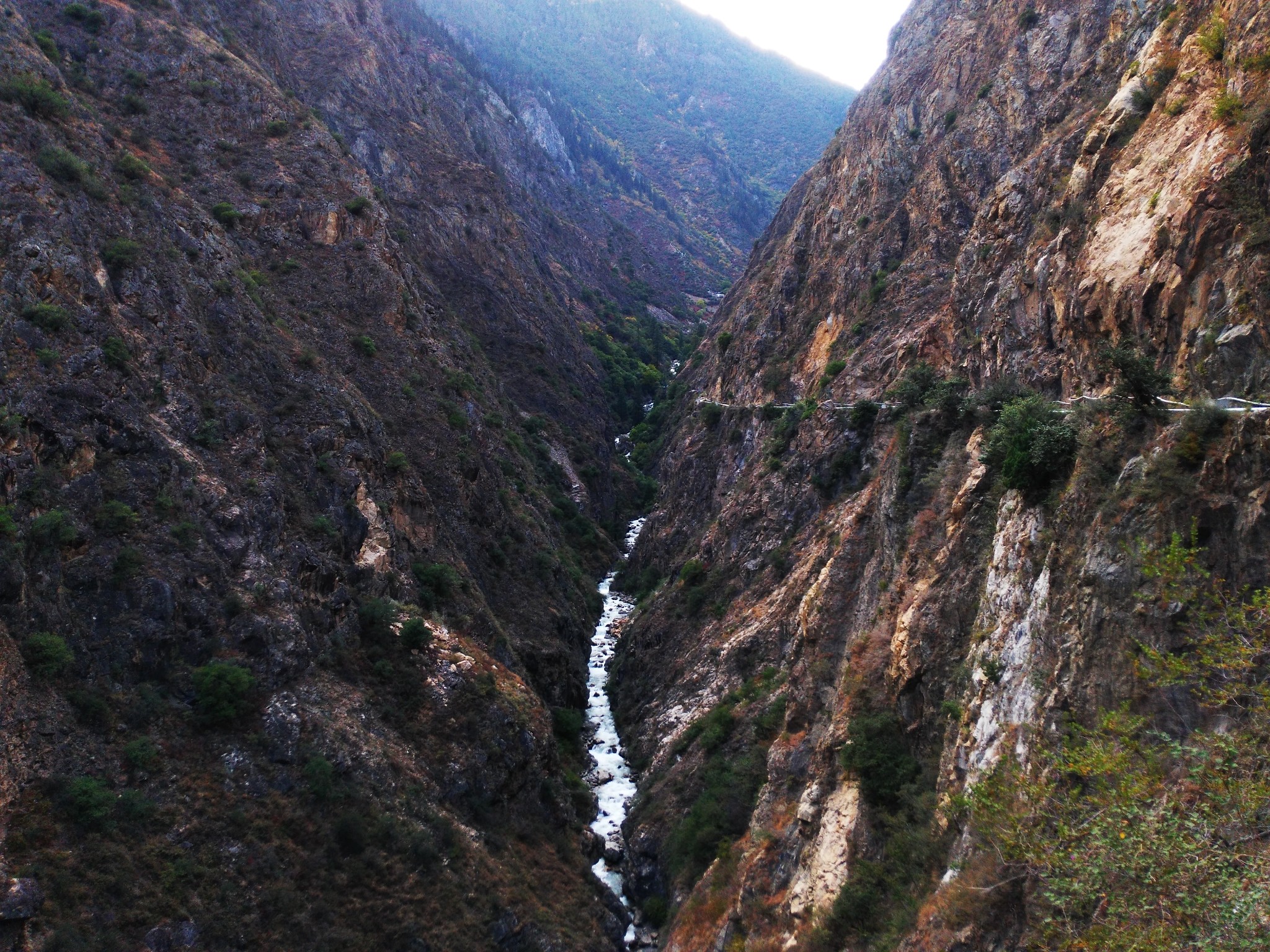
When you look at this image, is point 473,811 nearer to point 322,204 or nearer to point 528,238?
point 322,204

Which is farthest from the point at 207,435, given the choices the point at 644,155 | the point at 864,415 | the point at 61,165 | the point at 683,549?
the point at 644,155

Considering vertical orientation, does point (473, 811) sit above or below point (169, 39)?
below

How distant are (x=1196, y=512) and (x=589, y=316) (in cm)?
8908

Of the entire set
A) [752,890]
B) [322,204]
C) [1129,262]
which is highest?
[1129,262]

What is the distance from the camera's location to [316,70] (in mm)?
70438

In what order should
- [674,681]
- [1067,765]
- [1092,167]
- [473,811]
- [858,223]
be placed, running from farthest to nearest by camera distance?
[858,223]
[674,681]
[473,811]
[1092,167]
[1067,765]

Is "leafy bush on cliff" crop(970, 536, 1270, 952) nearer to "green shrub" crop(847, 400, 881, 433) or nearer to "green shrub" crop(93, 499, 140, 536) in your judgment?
"green shrub" crop(847, 400, 881, 433)

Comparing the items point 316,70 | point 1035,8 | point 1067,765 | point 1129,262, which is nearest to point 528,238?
point 316,70

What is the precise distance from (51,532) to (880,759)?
2560 cm

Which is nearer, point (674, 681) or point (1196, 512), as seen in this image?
point (1196, 512)

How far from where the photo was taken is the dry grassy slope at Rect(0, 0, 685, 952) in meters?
22.7

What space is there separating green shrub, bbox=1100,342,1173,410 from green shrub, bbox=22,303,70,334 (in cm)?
3273

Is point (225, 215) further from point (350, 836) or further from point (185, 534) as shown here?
point (350, 836)

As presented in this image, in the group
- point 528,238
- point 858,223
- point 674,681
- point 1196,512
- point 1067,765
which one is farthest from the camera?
point 528,238
